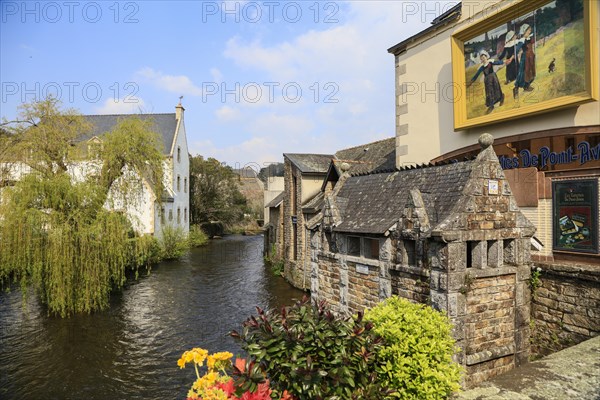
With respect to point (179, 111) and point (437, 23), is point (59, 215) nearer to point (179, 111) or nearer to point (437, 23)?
point (437, 23)

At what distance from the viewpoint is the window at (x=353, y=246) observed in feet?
31.3

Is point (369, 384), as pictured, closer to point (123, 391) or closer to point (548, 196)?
point (548, 196)

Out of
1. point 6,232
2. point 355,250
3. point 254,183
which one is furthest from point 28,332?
point 254,183

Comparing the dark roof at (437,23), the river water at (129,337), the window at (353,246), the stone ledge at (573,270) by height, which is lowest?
the river water at (129,337)

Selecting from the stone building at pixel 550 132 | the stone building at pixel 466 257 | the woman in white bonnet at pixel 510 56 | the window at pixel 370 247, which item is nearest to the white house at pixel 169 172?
the window at pixel 370 247

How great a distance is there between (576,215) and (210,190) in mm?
40894

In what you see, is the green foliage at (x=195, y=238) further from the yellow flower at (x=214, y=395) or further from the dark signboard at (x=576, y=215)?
the yellow flower at (x=214, y=395)

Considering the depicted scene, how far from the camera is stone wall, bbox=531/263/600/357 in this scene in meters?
7.41

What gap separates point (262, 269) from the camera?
2577cm

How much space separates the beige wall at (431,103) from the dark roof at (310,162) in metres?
6.85

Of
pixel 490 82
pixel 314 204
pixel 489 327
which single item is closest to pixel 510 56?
pixel 490 82

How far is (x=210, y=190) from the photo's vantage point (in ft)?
150

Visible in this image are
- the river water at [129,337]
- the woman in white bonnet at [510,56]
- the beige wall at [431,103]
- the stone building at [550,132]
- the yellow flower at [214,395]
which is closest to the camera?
the yellow flower at [214,395]

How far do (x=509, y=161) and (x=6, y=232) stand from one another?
17442mm
